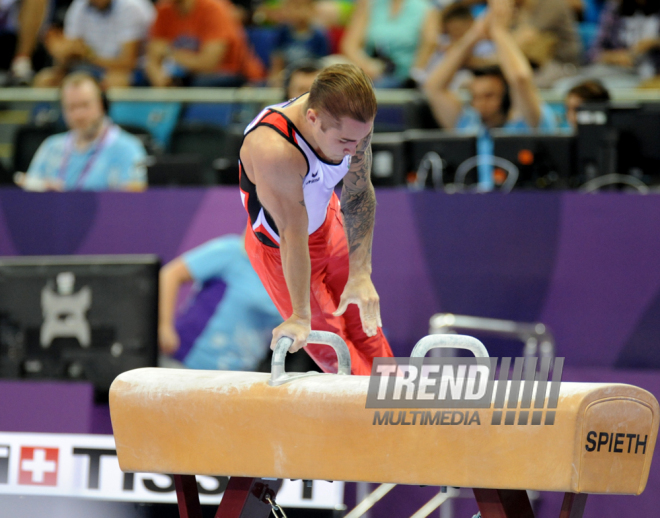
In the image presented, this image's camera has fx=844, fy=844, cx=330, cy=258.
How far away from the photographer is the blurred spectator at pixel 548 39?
651 cm

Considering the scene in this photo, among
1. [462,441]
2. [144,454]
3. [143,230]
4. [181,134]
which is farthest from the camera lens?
[181,134]

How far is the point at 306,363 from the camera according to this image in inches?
163

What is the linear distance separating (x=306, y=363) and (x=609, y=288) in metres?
1.63

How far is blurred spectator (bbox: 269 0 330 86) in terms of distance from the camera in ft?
23.9

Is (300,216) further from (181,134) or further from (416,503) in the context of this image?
(181,134)

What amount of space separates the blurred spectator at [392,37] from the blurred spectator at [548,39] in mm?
730

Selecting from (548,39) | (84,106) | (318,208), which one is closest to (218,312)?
(84,106)

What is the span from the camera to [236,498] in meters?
2.36

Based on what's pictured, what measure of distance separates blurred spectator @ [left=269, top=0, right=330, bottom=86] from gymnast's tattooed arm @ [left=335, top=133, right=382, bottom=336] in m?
4.47

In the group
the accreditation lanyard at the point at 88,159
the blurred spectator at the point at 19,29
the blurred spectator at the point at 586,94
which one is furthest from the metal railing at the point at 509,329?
the blurred spectator at the point at 19,29

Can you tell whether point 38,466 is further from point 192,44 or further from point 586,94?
point 192,44

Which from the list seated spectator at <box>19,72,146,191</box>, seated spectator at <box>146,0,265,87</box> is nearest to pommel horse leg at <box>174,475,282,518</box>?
seated spectator at <box>19,72,146,191</box>

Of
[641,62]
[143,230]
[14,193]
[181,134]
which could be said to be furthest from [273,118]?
[641,62]

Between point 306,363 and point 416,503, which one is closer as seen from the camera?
point 416,503
